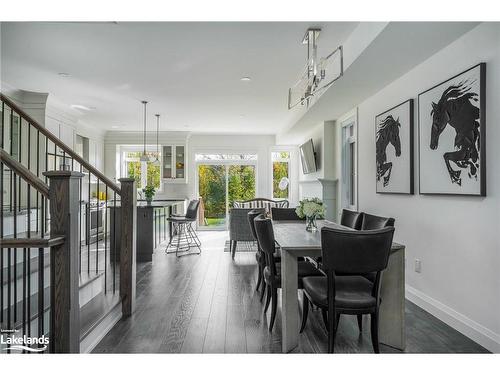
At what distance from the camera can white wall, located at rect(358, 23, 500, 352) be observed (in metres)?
2.40

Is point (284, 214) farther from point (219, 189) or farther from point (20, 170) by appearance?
point (219, 189)

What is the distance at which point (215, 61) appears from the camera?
155 inches

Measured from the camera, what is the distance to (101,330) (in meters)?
2.60

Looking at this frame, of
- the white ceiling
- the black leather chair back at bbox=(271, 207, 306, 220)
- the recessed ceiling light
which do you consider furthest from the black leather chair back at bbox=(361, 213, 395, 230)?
the recessed ceiling light

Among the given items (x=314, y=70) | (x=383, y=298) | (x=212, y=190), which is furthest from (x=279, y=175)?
(x=383, y=298)

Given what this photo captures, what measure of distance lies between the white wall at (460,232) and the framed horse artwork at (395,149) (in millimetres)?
116

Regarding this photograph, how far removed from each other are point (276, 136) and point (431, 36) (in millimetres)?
6543

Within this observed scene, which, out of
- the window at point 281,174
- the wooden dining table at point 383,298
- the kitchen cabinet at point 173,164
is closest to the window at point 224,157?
the kitchen cabinet at point 173,164

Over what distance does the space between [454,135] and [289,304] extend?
6.25 feet

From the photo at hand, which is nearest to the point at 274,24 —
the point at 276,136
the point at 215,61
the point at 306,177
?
the point at 215,61

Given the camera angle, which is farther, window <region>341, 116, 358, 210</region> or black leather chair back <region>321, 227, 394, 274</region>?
window <region>341, 116, 358, 210</region>

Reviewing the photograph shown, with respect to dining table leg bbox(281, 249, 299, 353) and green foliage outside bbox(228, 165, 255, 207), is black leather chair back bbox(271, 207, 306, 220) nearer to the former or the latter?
dining table leg bbox(281, 249, 299, 353)

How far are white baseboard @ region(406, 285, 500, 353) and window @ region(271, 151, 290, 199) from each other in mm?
6019
